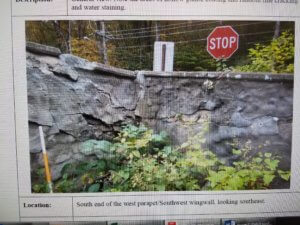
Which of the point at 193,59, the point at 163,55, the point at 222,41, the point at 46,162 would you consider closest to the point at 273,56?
the point at 222,41

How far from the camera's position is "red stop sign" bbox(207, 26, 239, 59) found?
104cm

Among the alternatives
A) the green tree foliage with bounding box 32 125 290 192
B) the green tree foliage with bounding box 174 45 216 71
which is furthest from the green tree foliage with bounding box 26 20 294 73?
the green tree foliage with bounding box 32 125 290 192

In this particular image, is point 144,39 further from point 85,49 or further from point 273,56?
point 273,56

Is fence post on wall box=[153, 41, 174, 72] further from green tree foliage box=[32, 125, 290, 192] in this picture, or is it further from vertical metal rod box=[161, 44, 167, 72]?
green tree foliage box=[32, 125, 290, 192]

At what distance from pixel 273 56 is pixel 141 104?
542 mm

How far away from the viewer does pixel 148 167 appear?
1072mm

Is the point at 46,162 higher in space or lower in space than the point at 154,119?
lower

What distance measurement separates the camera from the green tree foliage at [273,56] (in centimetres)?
105

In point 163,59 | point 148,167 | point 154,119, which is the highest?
point 163,59

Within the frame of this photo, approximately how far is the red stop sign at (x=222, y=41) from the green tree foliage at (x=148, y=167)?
11.9 inches

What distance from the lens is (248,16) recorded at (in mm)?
1039

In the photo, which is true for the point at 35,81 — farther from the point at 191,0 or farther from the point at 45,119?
the point at 191,0

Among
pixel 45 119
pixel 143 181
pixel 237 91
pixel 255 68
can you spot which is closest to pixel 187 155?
pixel 143 181

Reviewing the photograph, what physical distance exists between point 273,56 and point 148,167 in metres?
0.65
